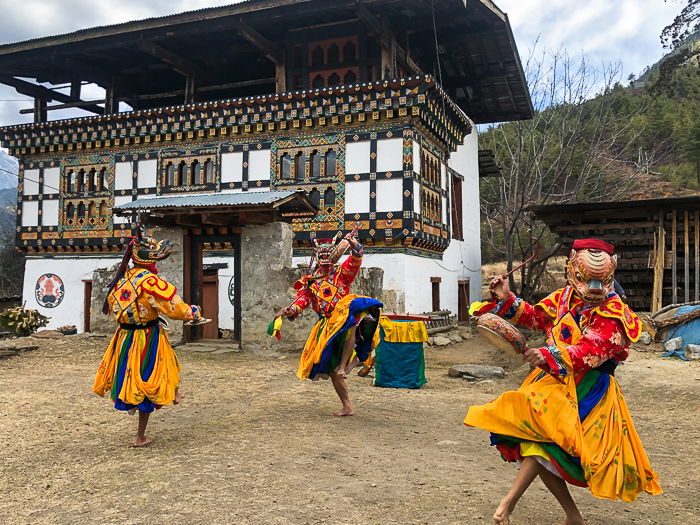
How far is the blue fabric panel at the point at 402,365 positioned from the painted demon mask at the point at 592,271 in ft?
16.2

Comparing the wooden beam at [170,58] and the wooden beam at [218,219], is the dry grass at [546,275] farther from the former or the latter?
the wooden beam at [170,58]

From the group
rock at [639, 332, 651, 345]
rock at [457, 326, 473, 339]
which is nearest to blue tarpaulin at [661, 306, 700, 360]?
rock at [639, 332, 651, 345]

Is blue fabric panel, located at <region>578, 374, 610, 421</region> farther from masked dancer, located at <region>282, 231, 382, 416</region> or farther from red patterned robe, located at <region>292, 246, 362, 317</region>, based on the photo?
red patterned robe, located at <region>292, 246, 362, 317</region>

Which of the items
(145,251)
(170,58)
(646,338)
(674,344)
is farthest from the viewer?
(170,58)

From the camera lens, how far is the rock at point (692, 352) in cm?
944

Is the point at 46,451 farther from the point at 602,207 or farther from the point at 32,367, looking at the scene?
the point at 602,207

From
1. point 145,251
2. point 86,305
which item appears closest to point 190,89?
point 86,305

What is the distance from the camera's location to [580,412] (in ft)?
9.29

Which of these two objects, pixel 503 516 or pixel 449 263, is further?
pixel 449 263

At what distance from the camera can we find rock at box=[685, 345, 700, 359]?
9.44 metres

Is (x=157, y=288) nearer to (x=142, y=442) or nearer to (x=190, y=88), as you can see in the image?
(x=142, y=442)

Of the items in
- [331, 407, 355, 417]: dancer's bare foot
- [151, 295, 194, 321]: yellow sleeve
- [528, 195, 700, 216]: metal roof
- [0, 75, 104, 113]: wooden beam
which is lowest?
[331, 407, 355, 417]: dancer's bare foot

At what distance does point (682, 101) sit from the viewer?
3669 cm

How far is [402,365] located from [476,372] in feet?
5.59
